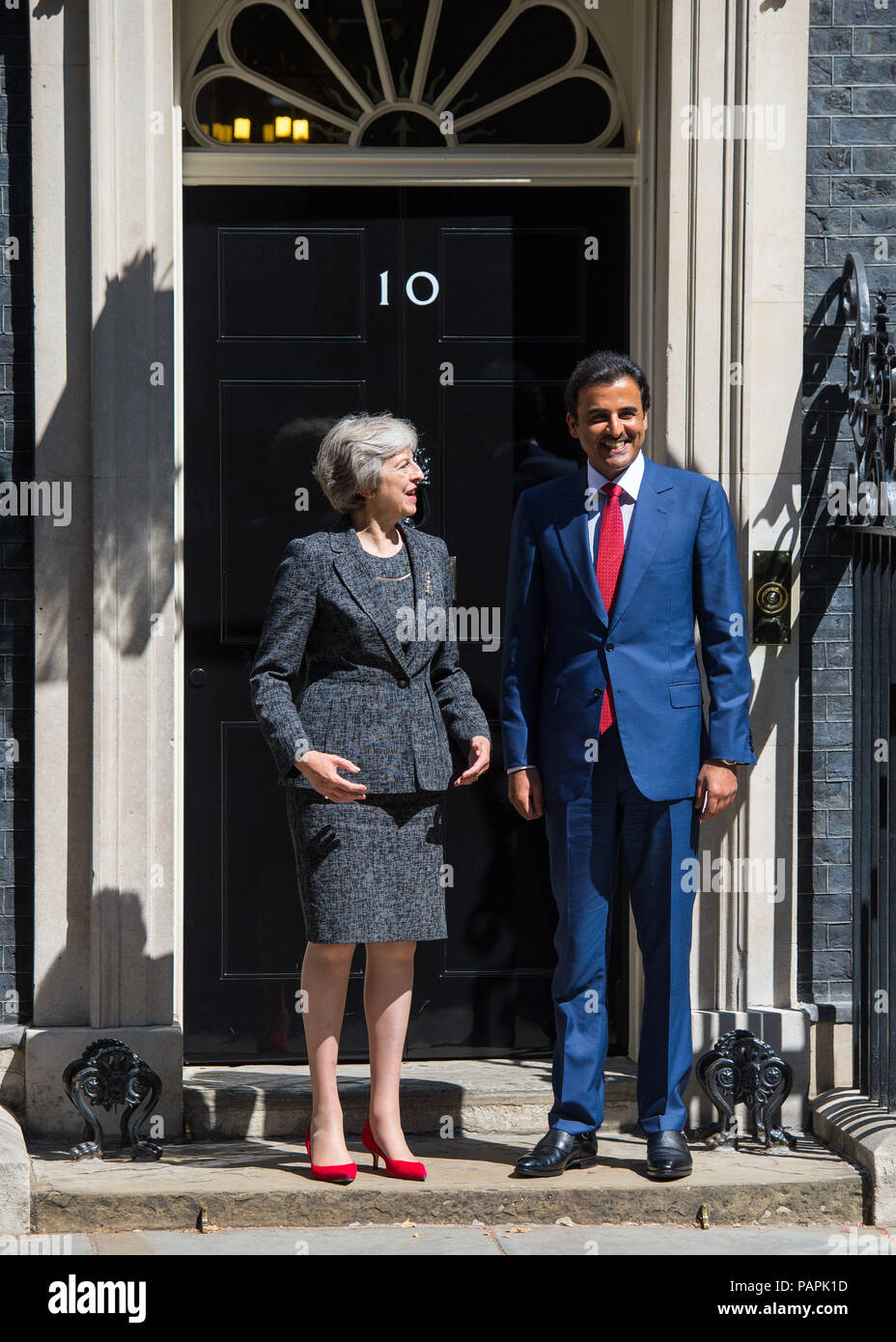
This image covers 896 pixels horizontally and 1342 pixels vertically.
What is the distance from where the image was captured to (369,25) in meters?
5.62

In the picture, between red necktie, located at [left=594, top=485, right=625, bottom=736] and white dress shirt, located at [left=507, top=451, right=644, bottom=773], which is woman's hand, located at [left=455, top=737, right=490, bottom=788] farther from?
red necktie, located at [left=594, top=485, right=625, bottom=736]

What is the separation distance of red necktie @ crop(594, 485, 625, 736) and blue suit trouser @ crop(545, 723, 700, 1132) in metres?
0.42

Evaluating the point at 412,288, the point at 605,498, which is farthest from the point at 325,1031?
the point at 412,288

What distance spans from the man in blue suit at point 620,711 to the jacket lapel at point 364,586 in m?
0.36

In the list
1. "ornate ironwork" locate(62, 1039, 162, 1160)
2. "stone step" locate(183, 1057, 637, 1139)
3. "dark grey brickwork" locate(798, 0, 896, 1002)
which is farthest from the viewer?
"dark grey brickwork" locate(798, 0, 896, 1002)

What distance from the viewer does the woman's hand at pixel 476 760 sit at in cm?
472

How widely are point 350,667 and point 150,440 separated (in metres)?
1.15

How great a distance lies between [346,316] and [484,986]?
7.63 feet

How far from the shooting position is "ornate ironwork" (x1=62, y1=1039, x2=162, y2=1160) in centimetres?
509

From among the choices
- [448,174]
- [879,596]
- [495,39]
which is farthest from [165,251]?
[879,596]

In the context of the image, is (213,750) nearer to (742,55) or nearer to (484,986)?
(484,986)

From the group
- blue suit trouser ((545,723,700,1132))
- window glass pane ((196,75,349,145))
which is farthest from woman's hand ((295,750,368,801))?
window glass pane ((196,75,349,145))

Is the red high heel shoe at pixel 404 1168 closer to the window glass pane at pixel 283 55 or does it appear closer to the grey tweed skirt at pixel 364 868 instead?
the grey tweed skirt at pixel 364 868

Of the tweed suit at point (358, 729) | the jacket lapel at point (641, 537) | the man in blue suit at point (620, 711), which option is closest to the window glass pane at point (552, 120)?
the man in blue suit at point (620, 711)
